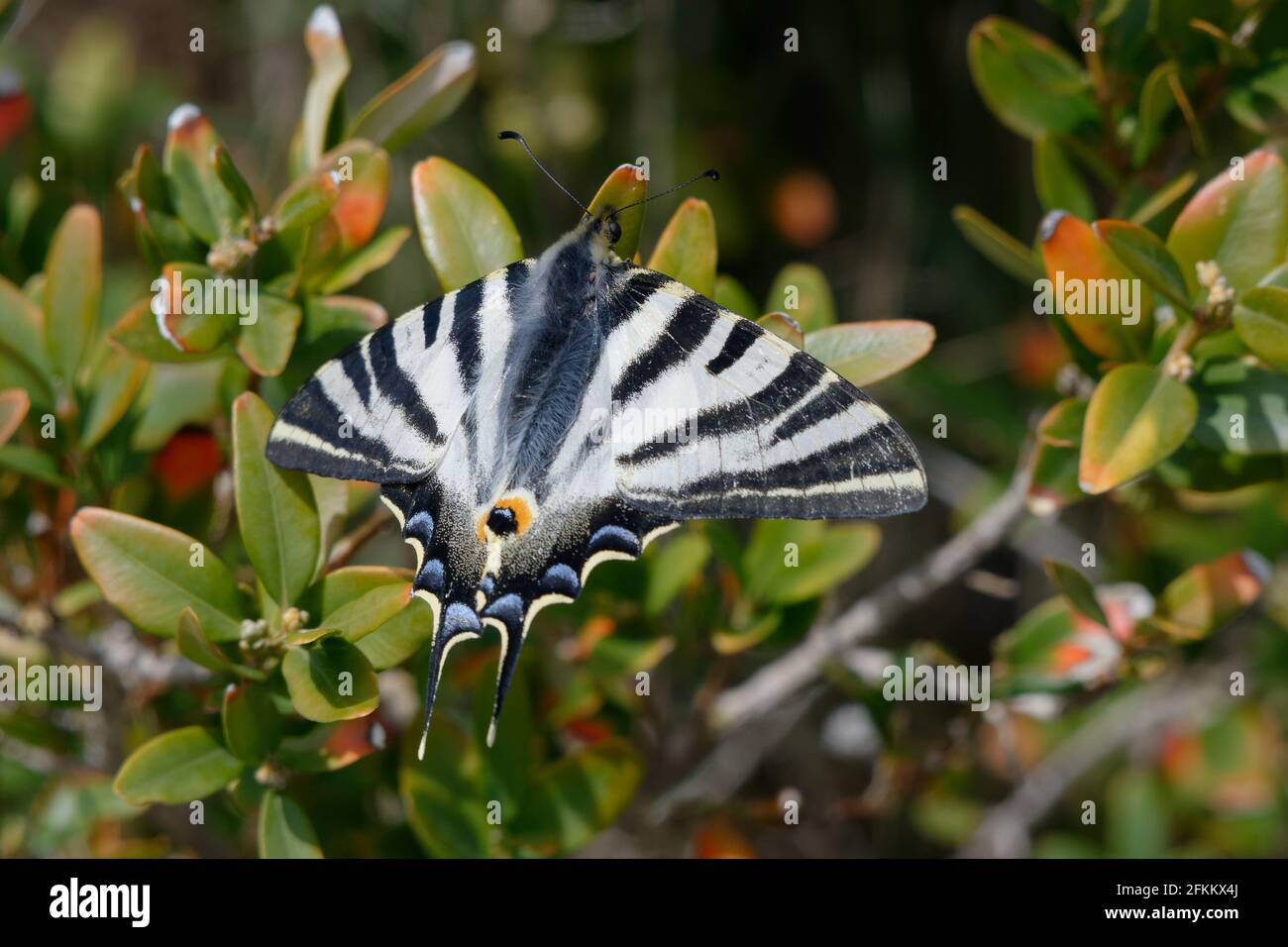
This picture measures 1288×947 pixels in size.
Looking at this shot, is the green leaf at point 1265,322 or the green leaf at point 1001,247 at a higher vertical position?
the green leaf at point 1001,247

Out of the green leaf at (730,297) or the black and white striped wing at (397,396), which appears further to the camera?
the green leaf at (730,297)

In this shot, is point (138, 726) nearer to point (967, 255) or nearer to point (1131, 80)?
point (1131, 80)

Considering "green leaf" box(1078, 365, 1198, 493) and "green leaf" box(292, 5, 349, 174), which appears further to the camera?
"green leaf" box(292, 5, 349, 174)

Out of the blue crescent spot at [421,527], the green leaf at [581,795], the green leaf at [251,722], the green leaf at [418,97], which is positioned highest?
the green leaf at [418,97]

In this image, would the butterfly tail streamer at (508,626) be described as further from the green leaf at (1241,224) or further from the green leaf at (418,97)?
the green leaf at (1241,224)

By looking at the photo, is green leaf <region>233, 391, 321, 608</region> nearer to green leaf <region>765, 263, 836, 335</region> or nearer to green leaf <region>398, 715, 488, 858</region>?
green leaf <region>398, 715, 488, 858</region>

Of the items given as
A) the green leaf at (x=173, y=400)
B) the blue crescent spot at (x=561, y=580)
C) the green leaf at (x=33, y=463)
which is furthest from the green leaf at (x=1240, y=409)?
the green leaf at (x=33, y=463)

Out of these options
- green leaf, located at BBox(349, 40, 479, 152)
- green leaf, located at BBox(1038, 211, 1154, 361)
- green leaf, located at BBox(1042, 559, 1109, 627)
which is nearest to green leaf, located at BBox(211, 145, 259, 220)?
green leaf, located at BBox(349, 40, 479, 152)
